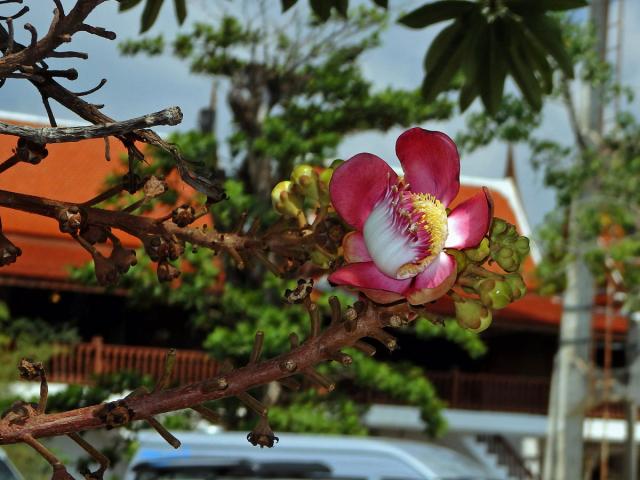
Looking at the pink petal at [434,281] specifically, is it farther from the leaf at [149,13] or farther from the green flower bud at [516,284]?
the leaf at [149,13]

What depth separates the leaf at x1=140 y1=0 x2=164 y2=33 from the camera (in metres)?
1.81

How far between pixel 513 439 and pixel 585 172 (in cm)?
651

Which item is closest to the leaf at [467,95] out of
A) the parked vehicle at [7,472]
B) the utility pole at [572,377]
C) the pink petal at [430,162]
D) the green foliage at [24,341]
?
the pink petal at [430,162]

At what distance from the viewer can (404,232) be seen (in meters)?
0.63

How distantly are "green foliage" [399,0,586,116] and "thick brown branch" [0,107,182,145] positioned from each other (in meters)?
1.18

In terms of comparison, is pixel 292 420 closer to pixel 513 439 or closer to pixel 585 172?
pixel 585 172

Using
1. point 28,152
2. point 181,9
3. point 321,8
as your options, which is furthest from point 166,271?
point 181,9

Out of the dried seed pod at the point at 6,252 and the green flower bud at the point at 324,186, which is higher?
the green flower bud at the point at 324,186

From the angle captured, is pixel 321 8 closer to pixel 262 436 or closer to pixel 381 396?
pixel 262 436

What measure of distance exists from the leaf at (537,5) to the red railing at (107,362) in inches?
429

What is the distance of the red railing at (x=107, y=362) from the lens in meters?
12.8

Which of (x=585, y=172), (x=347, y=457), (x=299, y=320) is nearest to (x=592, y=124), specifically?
(x=585, y=172)

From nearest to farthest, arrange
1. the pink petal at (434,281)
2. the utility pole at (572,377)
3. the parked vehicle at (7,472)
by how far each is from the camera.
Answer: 1. the pink petal at (434,281)
2. the parked vehicle at (7,472)
3. the utility pole at (572,377)

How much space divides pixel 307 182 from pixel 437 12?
3.55 ft
